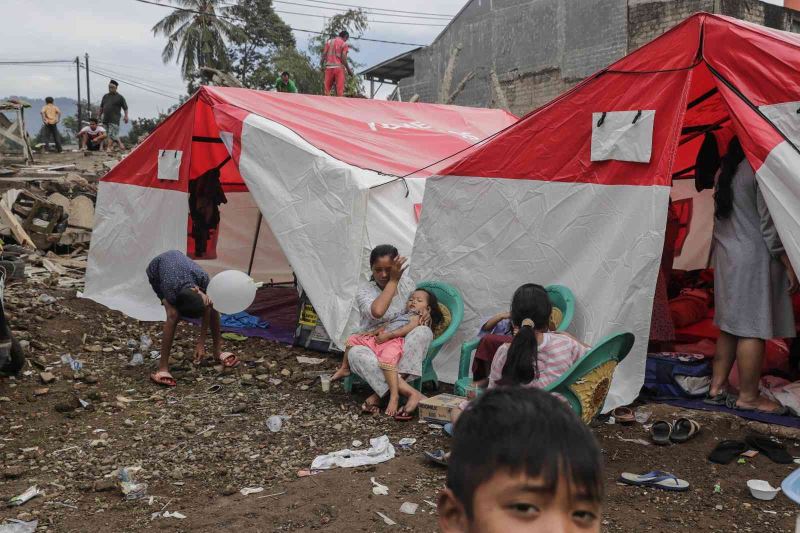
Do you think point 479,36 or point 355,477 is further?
point 479,36

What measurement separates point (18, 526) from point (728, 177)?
13.9 feet

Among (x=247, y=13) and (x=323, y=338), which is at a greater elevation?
(x=247, y=13)

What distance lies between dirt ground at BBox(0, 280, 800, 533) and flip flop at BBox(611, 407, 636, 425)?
0.09m

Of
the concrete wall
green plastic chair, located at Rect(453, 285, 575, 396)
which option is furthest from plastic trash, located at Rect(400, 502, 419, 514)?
the concrete wall

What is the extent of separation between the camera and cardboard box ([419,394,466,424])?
14.5ft

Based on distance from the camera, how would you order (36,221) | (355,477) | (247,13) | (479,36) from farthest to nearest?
(247,13) → (479,36) → (36,221) → (355,477)

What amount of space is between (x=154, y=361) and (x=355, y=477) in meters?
3.06

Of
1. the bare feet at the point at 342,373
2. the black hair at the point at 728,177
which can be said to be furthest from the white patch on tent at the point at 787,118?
the bare feet at the point at 342,373

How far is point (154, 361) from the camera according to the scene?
616 centimetres

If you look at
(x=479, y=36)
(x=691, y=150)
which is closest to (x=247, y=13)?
(x=479, y=36)

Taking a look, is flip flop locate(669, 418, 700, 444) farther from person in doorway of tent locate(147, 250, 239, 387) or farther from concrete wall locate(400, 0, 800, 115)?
concrete wall locate(400, 0, 800, 115)

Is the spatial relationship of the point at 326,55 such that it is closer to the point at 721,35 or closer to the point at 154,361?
the point at 154,361

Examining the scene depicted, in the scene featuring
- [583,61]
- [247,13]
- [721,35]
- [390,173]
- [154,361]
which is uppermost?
[247,13]

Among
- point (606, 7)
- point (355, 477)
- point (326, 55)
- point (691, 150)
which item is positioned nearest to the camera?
point (355, 477)
